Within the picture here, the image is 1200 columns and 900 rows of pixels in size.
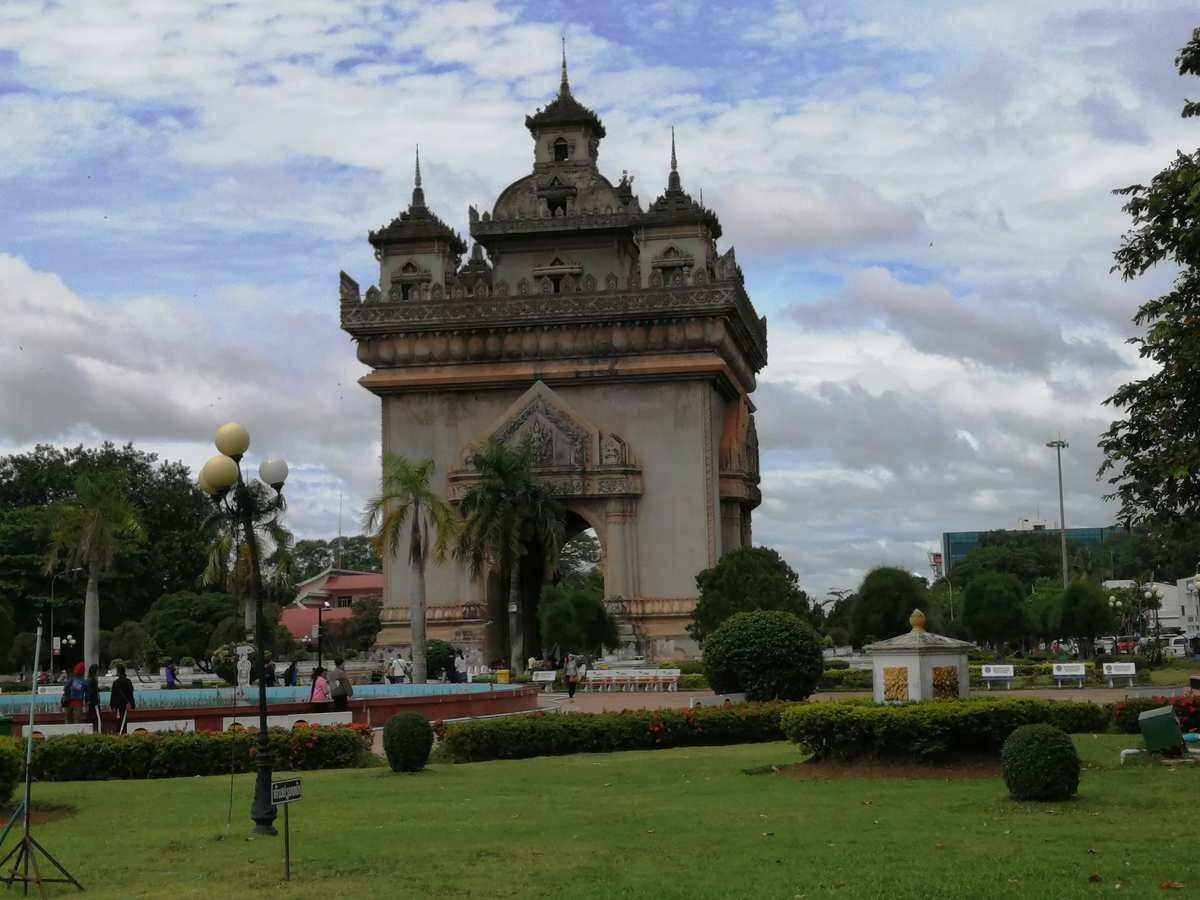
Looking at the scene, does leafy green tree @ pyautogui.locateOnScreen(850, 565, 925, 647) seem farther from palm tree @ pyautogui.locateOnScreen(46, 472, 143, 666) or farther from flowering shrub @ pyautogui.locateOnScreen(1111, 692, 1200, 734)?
flowering shrub @ pyautogui.locateOnScreen(1111, 692, 1200, 734)

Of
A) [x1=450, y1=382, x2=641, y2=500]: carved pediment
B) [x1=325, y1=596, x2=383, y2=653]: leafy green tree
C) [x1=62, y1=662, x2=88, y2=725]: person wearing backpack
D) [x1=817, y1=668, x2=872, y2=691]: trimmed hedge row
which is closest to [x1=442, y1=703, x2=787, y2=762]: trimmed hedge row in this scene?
[x1=62, y1=662, x2=88, y2=725]: person wearing backpack

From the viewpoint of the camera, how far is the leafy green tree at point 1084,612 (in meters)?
56.5

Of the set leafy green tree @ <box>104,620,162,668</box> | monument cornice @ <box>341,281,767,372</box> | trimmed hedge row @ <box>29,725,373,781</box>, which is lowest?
trimmed hedge row @ <box>29,725,373,781</box>

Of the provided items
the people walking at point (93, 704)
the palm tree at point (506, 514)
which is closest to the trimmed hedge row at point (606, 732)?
the people walking at point (93, 704)

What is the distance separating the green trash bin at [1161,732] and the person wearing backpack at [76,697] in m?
16.4

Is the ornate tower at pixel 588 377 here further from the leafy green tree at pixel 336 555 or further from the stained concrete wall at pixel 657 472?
the leafy green tree at pixel 336 555

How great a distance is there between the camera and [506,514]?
52562 mm

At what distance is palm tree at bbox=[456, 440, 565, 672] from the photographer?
52344 mm

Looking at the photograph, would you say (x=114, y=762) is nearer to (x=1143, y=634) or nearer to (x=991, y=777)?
(x=991, y=777)

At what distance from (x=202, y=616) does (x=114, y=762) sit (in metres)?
46.7

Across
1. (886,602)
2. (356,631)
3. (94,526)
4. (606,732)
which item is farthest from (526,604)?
(606,732)

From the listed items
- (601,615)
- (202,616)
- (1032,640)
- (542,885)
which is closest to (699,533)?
(601,615)

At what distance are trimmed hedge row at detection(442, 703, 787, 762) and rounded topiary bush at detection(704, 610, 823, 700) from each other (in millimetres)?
2101

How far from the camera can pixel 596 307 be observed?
55781 mm
